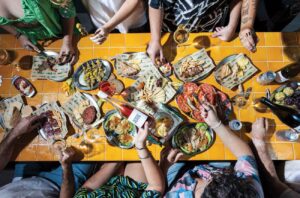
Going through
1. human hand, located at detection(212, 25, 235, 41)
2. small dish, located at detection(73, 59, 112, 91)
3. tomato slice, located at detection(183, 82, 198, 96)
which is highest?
human hand, located at detection(212, 25, 235, 41)

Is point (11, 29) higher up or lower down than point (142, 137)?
higher up

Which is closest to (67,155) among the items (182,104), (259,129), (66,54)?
(66,54)

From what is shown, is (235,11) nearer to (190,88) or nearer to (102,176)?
(190,88)

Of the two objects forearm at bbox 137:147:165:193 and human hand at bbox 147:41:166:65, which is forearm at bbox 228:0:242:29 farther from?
forearm at bbox 137:147:165:193

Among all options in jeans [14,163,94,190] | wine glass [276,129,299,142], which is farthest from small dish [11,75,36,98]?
wine glass [276,129,299,142]

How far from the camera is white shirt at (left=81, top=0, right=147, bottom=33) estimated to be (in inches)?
88.4

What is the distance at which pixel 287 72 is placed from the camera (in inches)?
80.9

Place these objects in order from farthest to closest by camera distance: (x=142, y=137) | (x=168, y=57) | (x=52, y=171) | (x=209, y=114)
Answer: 1. (x=52, y=171)
2. (x=168, y=57)
3. (x=209, y=114)
4. (x=142, y=137)

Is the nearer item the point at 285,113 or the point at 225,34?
the point at 285,113

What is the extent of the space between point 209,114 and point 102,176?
97 centimetres

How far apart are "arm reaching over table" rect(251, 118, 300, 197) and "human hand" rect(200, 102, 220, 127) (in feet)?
0.91

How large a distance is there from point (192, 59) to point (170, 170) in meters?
0.92

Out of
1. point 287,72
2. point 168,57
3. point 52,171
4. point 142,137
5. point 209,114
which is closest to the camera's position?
point 142,137

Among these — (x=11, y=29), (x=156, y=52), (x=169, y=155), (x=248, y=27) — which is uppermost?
(x=11, y=29)
